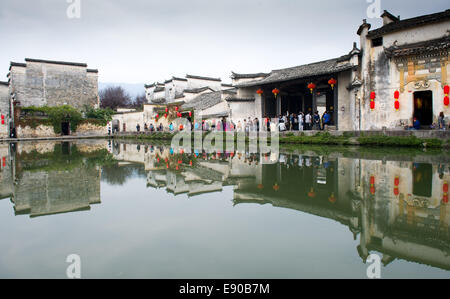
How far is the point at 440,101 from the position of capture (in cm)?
1260

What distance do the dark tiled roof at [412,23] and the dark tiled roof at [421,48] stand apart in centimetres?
81

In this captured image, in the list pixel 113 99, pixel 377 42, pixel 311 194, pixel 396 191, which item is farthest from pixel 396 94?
pixel 113 99

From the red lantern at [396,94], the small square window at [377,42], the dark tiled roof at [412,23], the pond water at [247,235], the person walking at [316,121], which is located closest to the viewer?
the pond water at [247,235]

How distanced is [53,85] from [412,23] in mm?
35494

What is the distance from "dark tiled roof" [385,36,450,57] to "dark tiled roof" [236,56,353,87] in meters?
2.15

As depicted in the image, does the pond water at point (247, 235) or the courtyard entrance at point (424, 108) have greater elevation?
the courtyard entrance at point (424, 108)

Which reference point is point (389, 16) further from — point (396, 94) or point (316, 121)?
point (316, 121)

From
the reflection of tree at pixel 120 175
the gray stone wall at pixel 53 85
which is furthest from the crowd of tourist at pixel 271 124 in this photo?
the gray stone wall at pixel 53 85

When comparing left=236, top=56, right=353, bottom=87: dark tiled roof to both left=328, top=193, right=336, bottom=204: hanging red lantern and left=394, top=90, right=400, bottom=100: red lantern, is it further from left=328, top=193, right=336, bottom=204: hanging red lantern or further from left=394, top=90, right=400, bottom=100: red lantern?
left=328, top=193, right=336, bottom=204: hanging red lantern

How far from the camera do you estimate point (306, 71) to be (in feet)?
58.4

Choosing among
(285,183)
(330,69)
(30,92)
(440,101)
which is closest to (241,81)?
(330,69)

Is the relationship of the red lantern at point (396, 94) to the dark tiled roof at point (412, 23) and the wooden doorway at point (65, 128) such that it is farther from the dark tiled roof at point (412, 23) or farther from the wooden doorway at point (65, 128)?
Answer: the wooden doorway at point (65, 128)

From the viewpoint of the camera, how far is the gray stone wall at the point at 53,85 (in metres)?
32.8

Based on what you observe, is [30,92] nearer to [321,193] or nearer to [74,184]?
[74,184]
